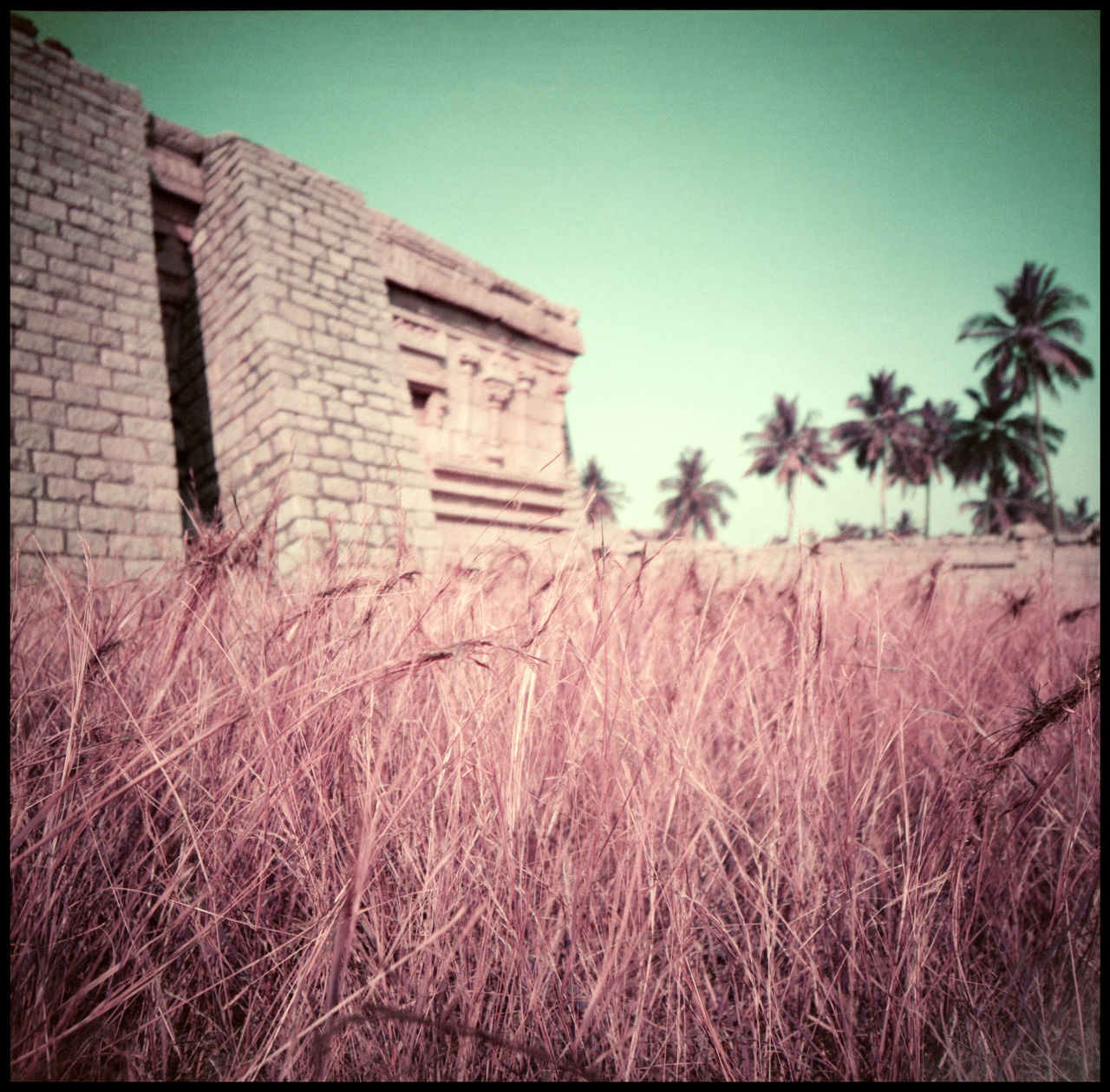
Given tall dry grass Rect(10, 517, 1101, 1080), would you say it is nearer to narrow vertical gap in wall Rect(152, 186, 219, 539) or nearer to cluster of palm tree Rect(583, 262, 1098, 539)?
narrow vertical gap in wall Rect(152, 186, 219, 539)

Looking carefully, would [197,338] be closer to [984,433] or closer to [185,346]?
[185,346]

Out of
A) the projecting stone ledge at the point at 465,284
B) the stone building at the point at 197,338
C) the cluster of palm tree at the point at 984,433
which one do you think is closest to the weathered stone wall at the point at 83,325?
the stone building at the point at 197,338

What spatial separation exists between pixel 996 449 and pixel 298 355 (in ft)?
108

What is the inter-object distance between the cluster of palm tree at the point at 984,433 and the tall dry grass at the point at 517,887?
742 inches

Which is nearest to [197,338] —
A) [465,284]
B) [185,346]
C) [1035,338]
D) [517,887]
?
[185,346]

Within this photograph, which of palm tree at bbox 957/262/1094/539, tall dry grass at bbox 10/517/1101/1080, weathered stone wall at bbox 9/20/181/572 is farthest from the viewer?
palm tree at bbox 957/262/1094/539

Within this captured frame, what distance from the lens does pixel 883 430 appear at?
105ft

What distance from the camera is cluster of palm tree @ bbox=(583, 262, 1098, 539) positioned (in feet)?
80.4

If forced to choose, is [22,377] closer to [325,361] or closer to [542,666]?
[325,361]

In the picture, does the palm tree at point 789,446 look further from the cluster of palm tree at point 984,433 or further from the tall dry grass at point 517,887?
the tall dry grass at point 517,887

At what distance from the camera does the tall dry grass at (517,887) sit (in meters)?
0.77

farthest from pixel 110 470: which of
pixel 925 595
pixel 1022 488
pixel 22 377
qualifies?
pixel 1022 488

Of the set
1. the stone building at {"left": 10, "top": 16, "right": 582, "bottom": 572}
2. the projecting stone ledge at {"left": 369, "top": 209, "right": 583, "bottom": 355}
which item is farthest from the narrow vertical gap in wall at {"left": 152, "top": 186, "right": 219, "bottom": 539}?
the projecting stone ledge at {"left": 369, "top": 209, "right": 583, "bottom": 355}

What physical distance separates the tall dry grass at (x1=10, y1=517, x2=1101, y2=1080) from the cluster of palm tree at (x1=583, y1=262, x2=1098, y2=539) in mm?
18849
